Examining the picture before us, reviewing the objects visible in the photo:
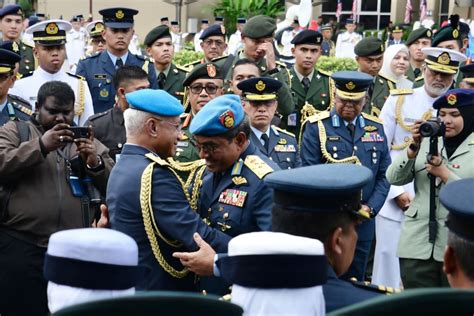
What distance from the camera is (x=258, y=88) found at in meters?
7.03

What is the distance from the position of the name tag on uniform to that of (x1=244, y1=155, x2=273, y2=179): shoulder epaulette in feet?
0.38

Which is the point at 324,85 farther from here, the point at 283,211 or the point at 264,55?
the point at 283,211

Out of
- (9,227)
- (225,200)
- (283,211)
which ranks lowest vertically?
(9,227)

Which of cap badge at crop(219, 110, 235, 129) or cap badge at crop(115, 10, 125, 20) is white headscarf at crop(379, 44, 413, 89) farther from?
cap badge at crop(219, 110, 235, 129)

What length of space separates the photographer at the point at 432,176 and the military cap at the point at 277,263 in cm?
354

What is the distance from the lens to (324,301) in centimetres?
292

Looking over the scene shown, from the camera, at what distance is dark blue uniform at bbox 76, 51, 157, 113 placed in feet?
28.7

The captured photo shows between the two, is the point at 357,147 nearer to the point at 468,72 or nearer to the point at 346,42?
the point at 468,72

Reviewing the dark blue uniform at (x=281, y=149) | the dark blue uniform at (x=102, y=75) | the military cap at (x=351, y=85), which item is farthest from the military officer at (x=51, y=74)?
the military cap at (x=351, y=85)

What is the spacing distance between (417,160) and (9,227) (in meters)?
2.61

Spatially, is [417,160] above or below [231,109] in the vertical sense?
below

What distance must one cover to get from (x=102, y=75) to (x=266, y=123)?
2.43 meters

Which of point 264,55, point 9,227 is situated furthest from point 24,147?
point 264,55

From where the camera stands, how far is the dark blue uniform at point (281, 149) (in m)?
6.82
